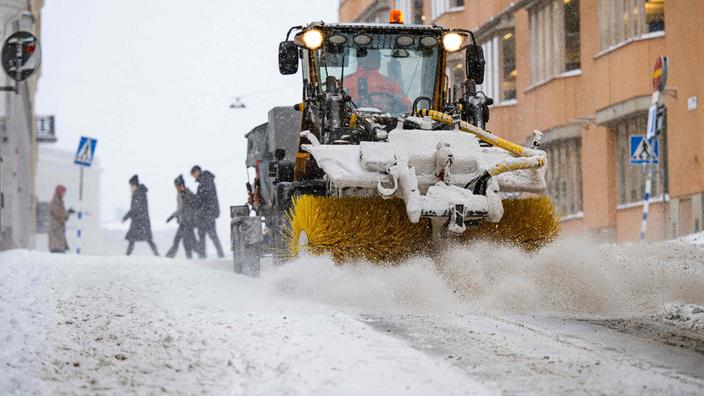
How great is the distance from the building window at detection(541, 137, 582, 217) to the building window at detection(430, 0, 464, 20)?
262 inches

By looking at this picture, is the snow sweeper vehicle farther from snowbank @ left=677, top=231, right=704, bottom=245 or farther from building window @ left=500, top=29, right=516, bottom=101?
building window @ left=500, top=29, right=516, bottom=101

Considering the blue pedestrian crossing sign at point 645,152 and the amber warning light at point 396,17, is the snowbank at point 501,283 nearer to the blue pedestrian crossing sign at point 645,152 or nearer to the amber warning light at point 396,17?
the amber warning light at point 396,17

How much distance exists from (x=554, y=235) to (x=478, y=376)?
4.12 metres

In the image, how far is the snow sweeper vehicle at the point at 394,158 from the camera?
27.4 ft

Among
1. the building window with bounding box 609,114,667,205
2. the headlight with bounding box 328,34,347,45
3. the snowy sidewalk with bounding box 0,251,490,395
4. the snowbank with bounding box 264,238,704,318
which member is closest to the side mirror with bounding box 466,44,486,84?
the headlight with bounding box 328,34,347,45

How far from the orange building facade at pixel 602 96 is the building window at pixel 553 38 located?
0.02 metres

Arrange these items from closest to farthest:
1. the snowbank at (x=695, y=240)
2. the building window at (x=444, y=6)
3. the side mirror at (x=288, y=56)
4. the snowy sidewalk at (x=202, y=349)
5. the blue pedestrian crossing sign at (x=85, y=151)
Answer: the snowy sidewalk at (x=202, y=349) < the side mirror at (x=288, y=56) < the snowbank at (x=695, y=240) < the blue pedestrian crossing sign at (x=85, y=151) < the building window at (x=444, y=6)

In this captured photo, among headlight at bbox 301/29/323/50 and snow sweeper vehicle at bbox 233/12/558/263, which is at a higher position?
headlight at bbox 301/29/323/50

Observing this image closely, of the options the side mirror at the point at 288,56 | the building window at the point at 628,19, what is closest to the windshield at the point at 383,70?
the side mirror at the point at 288,56

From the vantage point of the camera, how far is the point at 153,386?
4973mm

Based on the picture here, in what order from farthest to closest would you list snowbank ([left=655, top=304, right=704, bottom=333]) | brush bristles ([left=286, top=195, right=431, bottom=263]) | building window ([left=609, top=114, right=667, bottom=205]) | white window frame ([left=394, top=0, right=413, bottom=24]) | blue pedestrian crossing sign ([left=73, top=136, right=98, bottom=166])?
white window frame ([left=394, top=0, right=413, bottom=24]), blue pedestrian crossing sign ([left=73, top=136, right=98, bottom=166]), building window ([left=609, top=114, right=667, bottom=205]), brush bristles ([left=286, top=195, right=431, bottom=263]), snowbank ([left=655, top=304, right=704, bottom=333])

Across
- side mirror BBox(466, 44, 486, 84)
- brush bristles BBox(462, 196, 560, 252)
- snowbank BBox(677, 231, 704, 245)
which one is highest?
side mirror BBox(466, 44, 486, 84)

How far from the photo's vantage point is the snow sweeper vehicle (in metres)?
8.35

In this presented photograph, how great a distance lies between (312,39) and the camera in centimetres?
1006
